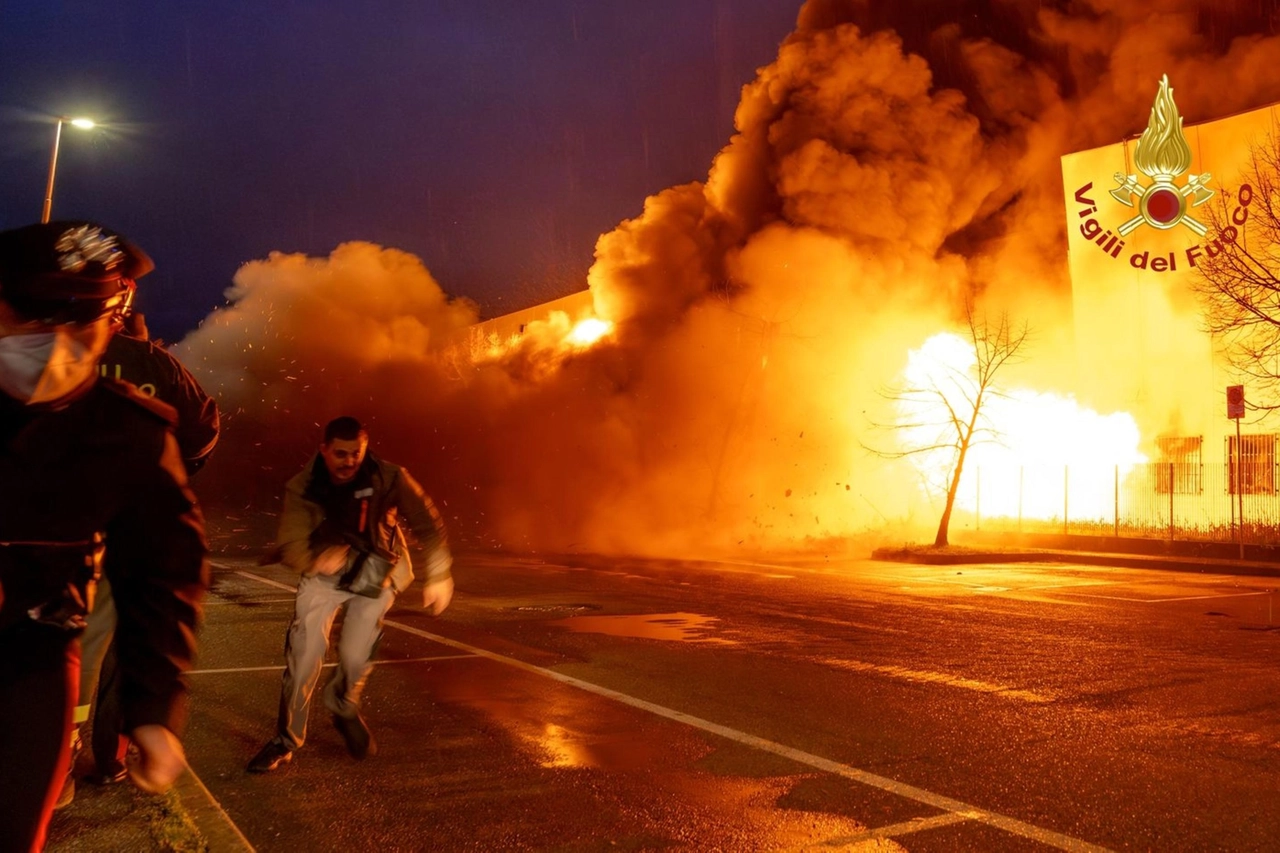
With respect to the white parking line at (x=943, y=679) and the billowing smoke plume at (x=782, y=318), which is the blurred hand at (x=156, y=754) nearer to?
the white parking line at (x=943, y=679)

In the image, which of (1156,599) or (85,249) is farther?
(1156,599)

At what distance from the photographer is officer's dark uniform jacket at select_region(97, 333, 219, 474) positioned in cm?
413

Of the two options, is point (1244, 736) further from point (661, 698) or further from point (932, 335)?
point (932, 335)

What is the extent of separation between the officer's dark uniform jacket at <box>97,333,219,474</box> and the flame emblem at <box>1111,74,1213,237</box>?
852 inches

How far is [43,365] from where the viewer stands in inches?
78.0

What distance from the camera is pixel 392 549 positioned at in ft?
16.9

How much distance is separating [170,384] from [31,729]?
2.47 metres

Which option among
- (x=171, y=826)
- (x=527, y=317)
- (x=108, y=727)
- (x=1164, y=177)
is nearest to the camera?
(x=171, y=826)

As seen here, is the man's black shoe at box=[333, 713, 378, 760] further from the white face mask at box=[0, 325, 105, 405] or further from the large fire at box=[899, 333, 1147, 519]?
the large fire at box=[899, 333, 1147, 519]

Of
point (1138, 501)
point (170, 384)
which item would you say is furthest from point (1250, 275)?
point (170, 384)

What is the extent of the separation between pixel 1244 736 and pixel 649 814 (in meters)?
3.22

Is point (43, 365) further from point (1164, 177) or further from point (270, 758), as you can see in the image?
point (1164, 177)

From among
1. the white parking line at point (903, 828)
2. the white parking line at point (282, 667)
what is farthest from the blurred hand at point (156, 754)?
the white parking line at point (282, 667)

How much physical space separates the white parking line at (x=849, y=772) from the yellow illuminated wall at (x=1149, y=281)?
1816 centimetres
